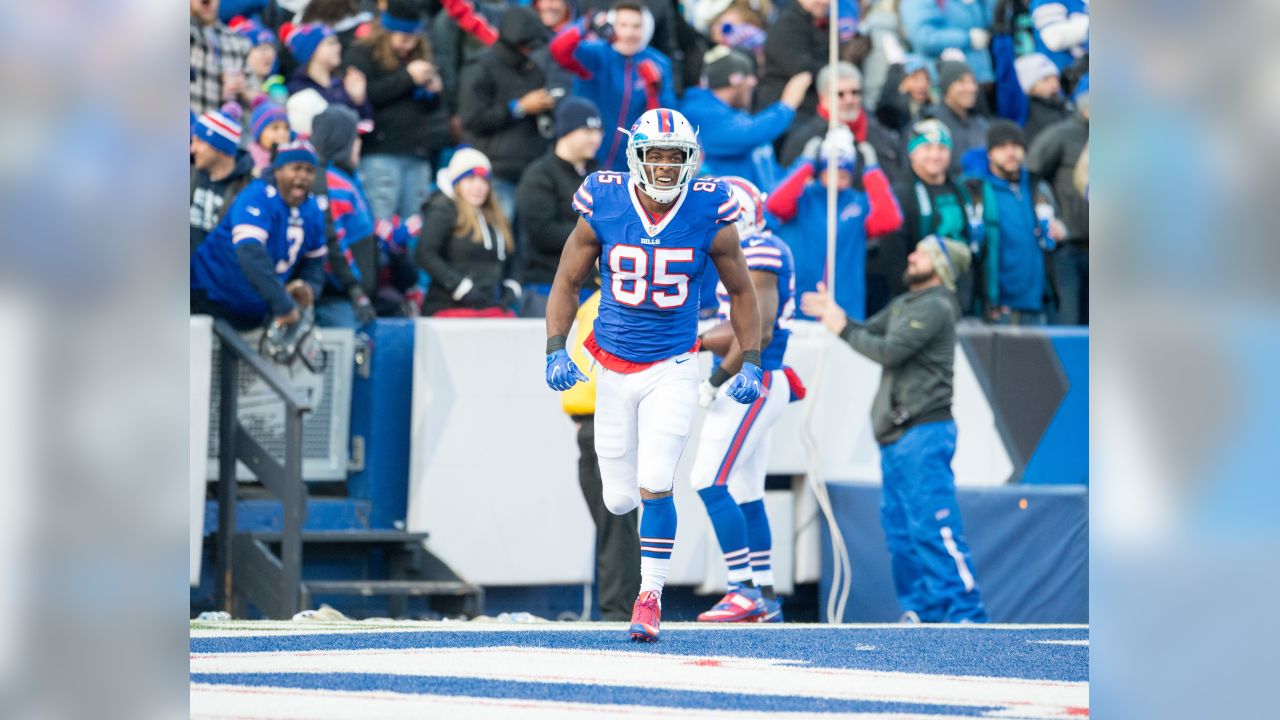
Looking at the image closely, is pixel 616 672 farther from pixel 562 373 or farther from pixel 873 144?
pixel 873 144

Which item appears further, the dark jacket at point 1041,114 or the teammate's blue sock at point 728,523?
the dark jacket at point 1041,114

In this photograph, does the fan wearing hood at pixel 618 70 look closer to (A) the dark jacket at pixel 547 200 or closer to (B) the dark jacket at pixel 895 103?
(A) the dark jacket at pixel 547 200

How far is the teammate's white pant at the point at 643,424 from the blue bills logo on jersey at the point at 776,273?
142 centimetres

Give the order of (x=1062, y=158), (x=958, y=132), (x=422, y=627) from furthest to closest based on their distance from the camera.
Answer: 1. (x=958, y=132)
2. (x=1062, y=158)
3. (x=422, y=627)

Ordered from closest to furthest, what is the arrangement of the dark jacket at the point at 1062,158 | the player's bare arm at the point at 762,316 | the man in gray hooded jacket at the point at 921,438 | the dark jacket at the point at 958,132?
the player's bare arm at the point at 762,316 < the man in gray hooded jacket at the point at 921,438 < the dark jacket at the point at 1062,158 < the dark jacket at the point at 958,132

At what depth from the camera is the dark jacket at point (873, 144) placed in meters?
11.4

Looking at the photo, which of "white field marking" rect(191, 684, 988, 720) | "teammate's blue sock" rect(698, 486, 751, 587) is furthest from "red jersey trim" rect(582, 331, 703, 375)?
"white field marking" rect(191, 684, 988, 720)

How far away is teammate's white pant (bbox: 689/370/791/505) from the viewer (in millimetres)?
8164

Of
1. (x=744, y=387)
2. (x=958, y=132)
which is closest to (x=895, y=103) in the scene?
→ (x=958, y=132)

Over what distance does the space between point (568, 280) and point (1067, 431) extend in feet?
18.5

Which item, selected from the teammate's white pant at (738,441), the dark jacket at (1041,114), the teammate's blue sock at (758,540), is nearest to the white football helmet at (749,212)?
the teammate's white pant at (738,441)

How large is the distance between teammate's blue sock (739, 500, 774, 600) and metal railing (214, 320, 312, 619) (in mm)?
2258

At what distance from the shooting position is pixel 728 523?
815 centimetres
